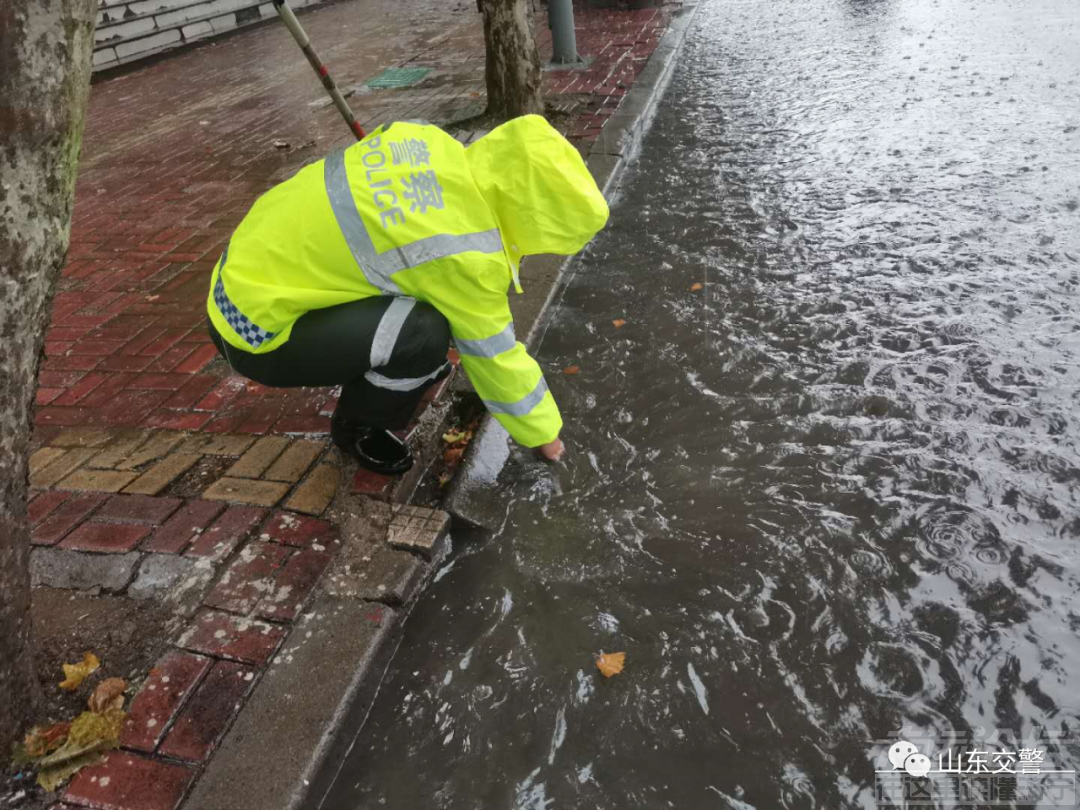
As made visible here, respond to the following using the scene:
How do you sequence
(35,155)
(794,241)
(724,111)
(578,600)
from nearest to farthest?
(35,155)
(578,600)
(794,241)
(724,111)

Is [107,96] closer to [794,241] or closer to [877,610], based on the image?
[794,241]

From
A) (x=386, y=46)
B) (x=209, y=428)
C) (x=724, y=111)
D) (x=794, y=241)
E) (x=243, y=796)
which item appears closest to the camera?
(x=243, y=796)

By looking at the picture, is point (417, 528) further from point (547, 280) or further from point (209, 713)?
point (547, 280)

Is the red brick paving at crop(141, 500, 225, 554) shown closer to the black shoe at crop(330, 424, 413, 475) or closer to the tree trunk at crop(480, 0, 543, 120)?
the black shoe at crop(330, 424, 413, 475)

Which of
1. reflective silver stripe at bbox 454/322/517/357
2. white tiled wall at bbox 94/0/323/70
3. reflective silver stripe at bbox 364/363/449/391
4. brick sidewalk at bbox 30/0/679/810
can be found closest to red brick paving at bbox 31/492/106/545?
brick sidewalk at bbox 30/0/679/810

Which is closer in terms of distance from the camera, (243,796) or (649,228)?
(243,796)

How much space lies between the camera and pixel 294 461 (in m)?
2.81

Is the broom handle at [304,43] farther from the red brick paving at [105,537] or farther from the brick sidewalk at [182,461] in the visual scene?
the red brick paving at [105,537]

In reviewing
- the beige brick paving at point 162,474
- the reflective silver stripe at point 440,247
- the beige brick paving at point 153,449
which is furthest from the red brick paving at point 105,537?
the reflective silver stripe at point 440,247

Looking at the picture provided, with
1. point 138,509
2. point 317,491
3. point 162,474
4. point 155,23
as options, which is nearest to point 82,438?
point 162,474

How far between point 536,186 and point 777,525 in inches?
53.9

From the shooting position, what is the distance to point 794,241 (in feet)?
14.0

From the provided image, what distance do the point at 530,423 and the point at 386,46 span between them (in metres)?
9.18

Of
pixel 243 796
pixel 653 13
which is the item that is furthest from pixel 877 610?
pixel 653 13
